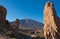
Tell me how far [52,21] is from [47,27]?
2336 millimetres

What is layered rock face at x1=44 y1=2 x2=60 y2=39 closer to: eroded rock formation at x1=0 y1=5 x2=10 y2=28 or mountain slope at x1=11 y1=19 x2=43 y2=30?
eroded rock formation at x1=0 y1=5 x2=10 y2=28

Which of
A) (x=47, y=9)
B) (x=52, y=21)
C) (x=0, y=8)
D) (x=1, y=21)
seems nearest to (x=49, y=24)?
(x=52, y=21)

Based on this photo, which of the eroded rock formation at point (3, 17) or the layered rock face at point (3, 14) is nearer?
the eroded rock formation at point (3, 17)

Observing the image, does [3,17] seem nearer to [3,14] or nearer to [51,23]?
[3,14]

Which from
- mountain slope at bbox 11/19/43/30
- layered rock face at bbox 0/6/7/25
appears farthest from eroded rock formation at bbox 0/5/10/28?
mountain slope at bbox 11/19/43/30

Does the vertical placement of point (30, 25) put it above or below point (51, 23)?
above

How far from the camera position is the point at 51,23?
132ft

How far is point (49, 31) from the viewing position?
36719mm

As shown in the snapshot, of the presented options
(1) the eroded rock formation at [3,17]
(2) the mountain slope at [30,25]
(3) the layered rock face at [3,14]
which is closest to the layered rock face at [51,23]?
(1) the eroded rock formation at [3,17]

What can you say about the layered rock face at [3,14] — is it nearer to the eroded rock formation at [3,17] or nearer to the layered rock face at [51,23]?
the eroded rock formation at [3,17]

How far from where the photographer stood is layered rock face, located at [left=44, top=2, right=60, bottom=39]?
3603 centimetres

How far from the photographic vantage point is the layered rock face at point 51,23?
118 ft

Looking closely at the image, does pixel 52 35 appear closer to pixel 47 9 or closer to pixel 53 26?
pixel 53 26

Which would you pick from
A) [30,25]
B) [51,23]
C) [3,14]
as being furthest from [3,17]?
[30,25]
